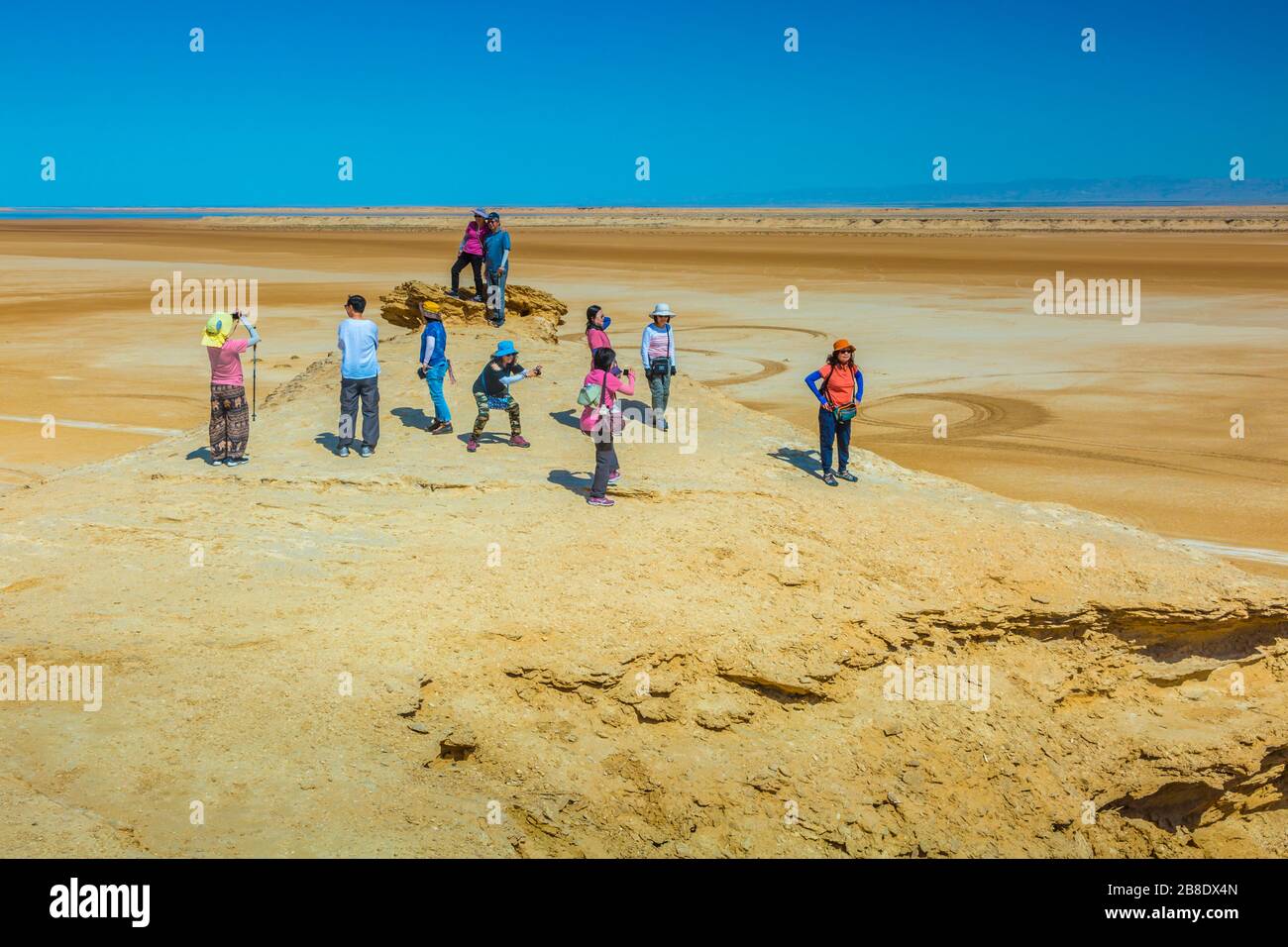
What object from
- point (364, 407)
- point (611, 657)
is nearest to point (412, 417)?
point (364, 407)

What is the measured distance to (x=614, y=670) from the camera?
26.1ft

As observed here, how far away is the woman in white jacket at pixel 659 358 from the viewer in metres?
12.6

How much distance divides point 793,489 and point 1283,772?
4.86m

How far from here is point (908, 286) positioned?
1677 inches

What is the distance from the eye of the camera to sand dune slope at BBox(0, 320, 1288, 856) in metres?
6.57

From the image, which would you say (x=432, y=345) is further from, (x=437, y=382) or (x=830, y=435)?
(x=830, y=435)

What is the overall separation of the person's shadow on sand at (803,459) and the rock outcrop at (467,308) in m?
6.49

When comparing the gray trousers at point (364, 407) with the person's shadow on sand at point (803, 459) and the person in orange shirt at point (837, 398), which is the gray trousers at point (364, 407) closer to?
the person's shadow on sand at point (803, 459)

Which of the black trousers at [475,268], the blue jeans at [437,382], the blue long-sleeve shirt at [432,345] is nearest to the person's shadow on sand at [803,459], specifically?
the blue jeans at [437,382]

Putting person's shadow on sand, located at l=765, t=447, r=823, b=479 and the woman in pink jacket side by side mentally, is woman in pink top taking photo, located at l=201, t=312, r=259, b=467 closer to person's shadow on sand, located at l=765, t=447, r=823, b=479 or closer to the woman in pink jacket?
person's shadow on sand, located at l=765, t=447, r=823, b=479

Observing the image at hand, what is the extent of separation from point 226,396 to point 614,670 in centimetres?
545

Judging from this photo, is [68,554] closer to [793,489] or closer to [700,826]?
[700,826]
